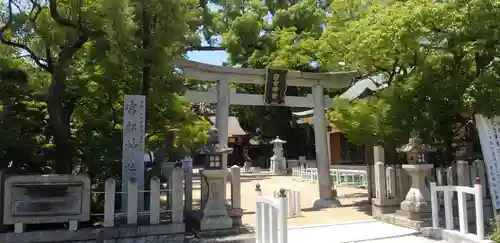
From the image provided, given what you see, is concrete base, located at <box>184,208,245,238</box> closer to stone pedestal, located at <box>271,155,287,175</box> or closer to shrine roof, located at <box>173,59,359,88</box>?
shrine roof, located at <box>173,59,359,88</box>

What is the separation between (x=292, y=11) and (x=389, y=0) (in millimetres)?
22547

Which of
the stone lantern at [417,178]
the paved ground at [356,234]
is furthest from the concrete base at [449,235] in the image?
the stone lantern at [417,178]

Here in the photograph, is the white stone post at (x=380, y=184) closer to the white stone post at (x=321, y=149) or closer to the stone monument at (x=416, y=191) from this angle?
the stone monument at (x=416, y=191)

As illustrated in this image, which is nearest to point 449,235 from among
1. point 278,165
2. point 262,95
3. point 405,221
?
point 405,221

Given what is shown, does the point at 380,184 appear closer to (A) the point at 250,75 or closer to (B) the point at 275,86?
(B) the point at 275,86

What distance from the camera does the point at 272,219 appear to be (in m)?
6.95

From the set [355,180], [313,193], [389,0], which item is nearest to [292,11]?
[355,180]

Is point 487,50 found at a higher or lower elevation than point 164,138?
higher

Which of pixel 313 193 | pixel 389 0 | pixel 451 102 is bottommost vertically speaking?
pixel 313 193

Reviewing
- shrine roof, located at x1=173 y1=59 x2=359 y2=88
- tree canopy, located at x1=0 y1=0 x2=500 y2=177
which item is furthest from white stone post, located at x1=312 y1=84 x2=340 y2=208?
tree canopy, located at x1=0 y1=0 x2=500 y2=177

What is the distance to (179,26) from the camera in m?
9.82

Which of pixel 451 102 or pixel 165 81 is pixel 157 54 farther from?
pixel 451 102

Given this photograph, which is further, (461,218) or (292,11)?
(292,11)

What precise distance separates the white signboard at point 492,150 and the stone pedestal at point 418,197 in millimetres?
1357
